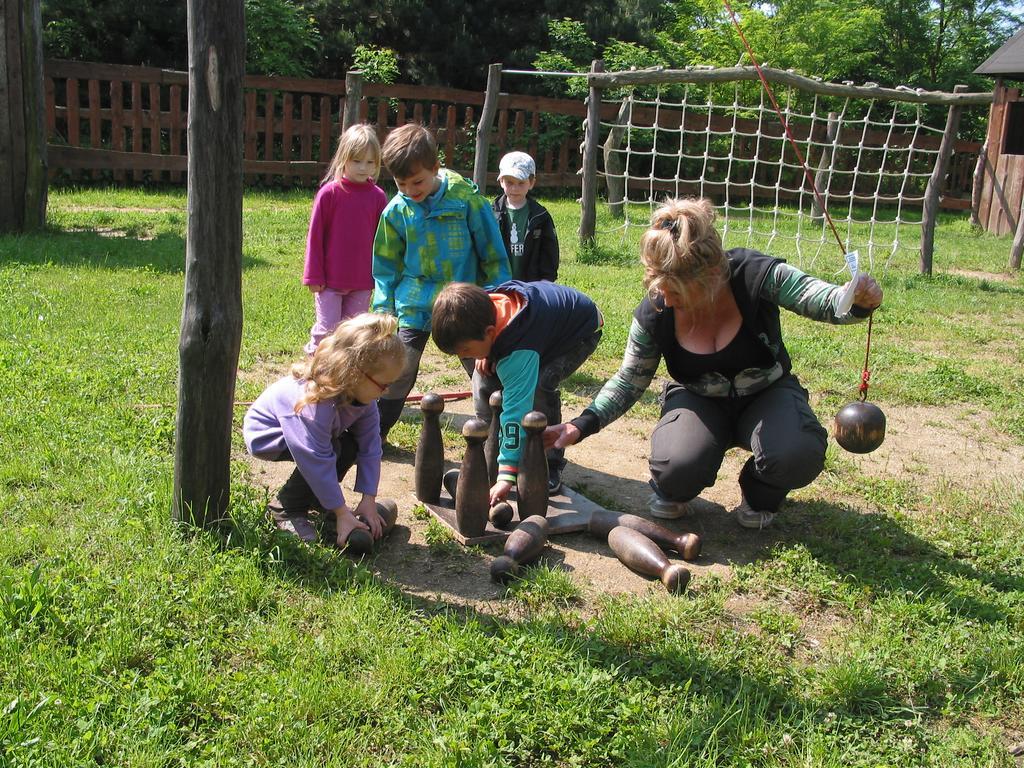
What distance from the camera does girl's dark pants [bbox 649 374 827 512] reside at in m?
3.81

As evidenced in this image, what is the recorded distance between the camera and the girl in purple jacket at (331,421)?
138 inches

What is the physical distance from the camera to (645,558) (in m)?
3.56

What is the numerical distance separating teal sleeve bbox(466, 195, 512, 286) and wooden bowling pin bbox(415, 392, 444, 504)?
3.31 feet

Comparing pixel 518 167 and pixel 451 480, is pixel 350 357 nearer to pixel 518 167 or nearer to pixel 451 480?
pixel 451 480

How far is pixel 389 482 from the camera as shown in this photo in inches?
177

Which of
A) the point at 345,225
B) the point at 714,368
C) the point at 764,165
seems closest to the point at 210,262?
the point at 714,368

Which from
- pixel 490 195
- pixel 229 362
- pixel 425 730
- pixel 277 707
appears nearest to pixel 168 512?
pixel 229 362

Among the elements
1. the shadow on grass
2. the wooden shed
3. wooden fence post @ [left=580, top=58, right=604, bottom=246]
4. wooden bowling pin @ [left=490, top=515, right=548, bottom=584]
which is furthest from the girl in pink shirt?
the wooden shed

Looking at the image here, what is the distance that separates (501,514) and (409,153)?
1751mm

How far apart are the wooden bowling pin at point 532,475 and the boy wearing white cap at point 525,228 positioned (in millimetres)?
2354

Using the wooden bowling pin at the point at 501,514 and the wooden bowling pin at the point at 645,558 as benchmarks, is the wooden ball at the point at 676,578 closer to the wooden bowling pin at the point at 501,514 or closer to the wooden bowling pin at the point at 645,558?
the wooden bowling pin at the point at 645,558

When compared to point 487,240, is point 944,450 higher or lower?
lower

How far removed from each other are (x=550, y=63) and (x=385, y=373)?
17.9 m

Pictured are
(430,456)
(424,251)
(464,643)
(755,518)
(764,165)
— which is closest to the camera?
(464,643)
